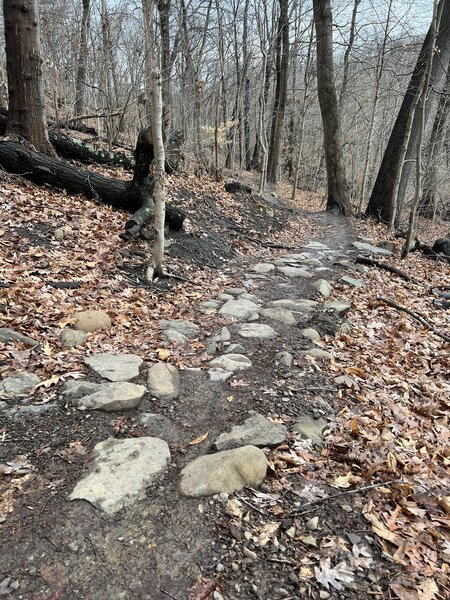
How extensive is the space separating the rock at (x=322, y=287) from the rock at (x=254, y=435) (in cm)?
345

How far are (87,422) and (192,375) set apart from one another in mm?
1100

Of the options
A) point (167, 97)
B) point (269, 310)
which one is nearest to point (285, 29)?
point (167, 97)

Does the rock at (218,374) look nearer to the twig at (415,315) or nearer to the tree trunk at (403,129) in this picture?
the twig at (415,315)

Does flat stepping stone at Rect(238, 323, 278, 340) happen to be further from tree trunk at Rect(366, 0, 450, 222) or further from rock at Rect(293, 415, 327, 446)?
tree trunk at Rect(366, 0, 450, 222)

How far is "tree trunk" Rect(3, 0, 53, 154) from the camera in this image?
6730 mm

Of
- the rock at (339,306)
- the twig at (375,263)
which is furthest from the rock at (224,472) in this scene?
the twig at (375,263)

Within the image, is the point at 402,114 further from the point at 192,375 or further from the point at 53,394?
the point at 53,394

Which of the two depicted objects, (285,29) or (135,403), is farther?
(285,29)

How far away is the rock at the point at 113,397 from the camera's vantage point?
2936 millimetres

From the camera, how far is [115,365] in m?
3.51

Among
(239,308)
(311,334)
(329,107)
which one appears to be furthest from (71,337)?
(329,107)

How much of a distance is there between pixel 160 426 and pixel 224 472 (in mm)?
702

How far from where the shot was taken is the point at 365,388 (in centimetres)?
371

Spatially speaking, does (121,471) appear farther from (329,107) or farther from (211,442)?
(329,107)
